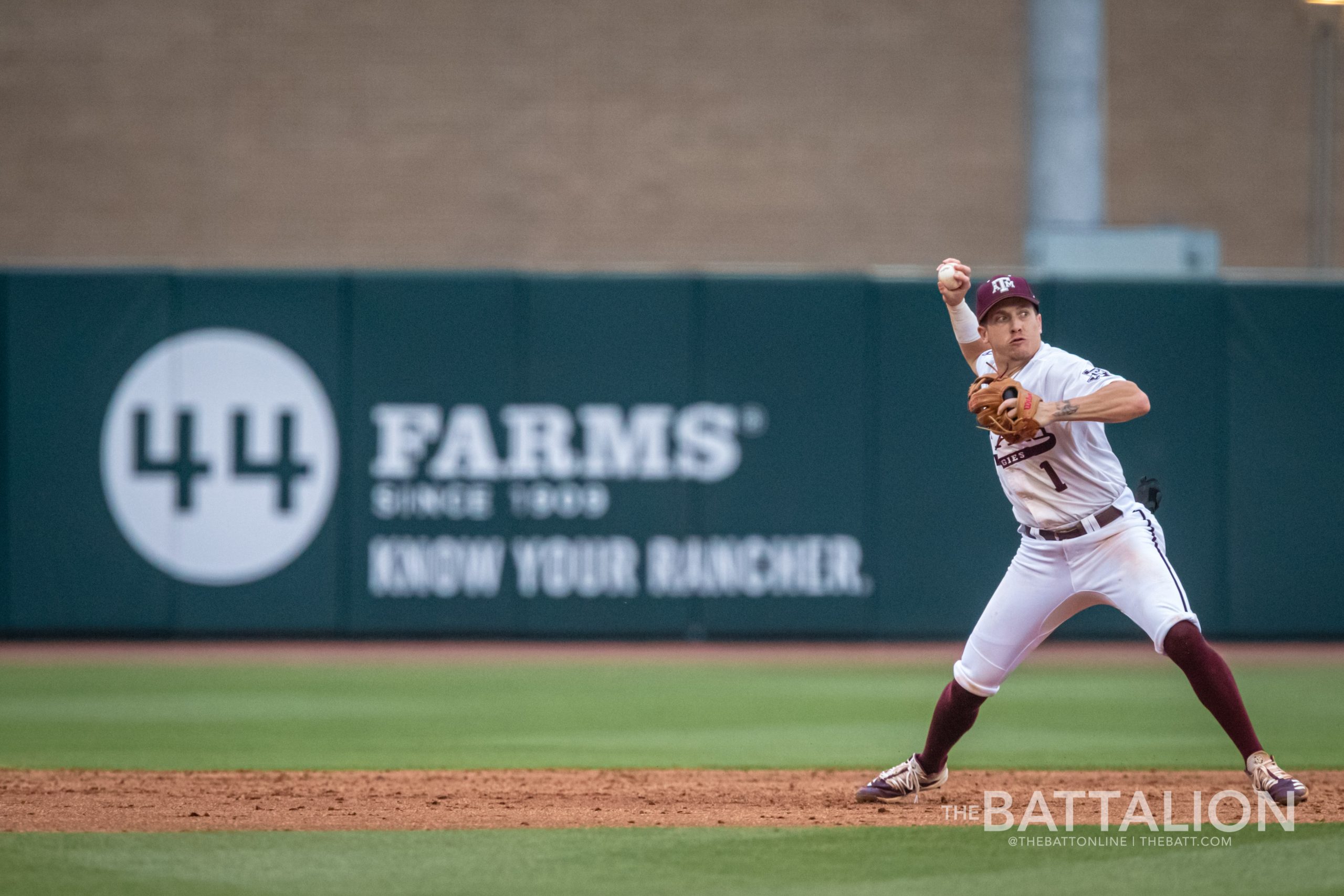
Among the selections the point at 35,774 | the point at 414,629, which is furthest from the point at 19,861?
the point at 414,629

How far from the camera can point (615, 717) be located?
8148 millimetres

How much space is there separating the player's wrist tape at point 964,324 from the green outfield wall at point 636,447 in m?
5.72

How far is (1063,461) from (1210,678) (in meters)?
0.92

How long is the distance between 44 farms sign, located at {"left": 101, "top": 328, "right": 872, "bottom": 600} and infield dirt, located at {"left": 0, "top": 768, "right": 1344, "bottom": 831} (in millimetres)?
5118

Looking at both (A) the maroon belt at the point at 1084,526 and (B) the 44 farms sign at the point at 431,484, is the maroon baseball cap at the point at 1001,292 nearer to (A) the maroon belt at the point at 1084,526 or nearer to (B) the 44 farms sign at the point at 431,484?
(A) the maroon belt at the point at 1084,526

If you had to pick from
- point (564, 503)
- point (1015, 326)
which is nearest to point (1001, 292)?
point (1015, 326)

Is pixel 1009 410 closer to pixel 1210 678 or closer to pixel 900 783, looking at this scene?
pixel 1210 678

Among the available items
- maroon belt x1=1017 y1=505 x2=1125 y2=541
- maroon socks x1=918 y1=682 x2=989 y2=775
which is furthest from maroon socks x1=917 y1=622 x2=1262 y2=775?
maroon socks x1=918 y1=682 x2=989 y2=775

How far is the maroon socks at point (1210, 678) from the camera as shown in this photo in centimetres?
507

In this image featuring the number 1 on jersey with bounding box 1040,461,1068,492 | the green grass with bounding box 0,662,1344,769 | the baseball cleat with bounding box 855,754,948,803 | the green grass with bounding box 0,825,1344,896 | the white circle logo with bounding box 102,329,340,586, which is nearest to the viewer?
the green grass with bounding box 0,825,1344,896

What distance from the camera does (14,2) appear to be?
1562cm

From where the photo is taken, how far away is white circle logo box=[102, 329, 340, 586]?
37.3 feet

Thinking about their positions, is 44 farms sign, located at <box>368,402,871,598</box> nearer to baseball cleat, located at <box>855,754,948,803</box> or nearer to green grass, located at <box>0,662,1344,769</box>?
green grass, located at <box>0,662,1344,769</box>

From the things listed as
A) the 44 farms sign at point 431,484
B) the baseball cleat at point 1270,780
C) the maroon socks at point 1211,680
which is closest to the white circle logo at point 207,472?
the 44 farms sign at point 431,484
